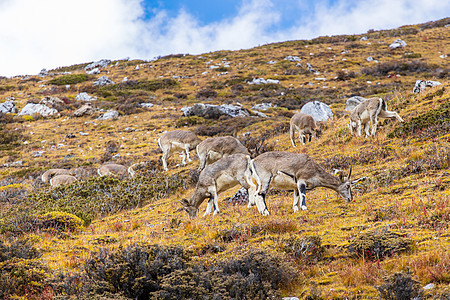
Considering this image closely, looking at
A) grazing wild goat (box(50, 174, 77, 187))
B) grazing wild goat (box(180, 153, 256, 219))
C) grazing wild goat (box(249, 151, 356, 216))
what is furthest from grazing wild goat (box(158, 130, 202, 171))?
grazing wild goat (box(249, 151, 356, 216))

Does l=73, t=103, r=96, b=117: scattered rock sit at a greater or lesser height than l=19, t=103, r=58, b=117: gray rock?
lesser

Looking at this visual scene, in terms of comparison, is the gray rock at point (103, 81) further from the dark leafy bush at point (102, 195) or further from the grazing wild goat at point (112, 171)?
the dark leafy bush at point (102, 195)

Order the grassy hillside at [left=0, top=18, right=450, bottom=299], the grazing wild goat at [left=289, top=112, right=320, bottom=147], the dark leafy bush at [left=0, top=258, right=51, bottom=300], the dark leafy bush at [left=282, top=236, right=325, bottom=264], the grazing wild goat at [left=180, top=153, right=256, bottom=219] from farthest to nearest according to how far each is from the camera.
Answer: the grazing wild goat at [left=289, top=112, right=320, bottom=147], the grazing wild goat at [left=180, top=153, right=256, bottom=219], the dark leafy bush at [left=282, top=236, right=325, bottom=264], the dark leafy bush at [left=0, top=258, right=51, bottom=300], the grassy hillside at [left=0, top=18, right=450, bottom=299]

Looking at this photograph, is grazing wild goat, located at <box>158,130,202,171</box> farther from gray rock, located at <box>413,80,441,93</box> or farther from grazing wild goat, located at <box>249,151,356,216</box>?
gray rock, located at <box>413,80,441,93</box>

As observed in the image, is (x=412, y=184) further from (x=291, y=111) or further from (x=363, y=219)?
(x=291, y=111)

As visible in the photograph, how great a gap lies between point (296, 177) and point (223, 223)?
2504mm

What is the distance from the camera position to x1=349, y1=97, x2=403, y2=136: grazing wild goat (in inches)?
698

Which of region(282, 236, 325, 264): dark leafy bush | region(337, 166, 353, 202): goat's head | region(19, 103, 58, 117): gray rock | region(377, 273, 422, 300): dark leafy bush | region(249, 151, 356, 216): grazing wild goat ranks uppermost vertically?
region(19, 103, 58, 117): gray rock

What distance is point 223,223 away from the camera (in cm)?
939

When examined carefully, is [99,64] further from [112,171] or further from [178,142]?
[178,142]

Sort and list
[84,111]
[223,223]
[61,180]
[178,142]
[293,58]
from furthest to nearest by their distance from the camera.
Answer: [293,58]
[84,111]
[178,142]
[61,180]
[223,223]

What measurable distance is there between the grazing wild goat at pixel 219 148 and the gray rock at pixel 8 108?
1501 inches

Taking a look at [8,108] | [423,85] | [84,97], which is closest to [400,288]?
[423,85]

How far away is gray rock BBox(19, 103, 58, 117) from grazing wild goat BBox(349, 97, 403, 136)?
37309 mm
